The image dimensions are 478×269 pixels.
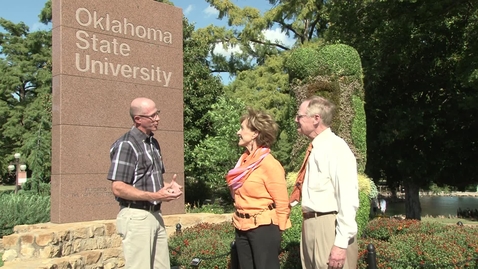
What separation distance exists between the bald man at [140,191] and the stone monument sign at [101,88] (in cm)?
493

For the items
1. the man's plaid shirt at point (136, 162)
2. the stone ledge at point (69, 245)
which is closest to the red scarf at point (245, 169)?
the man's plaid shirt at point (136, 162)

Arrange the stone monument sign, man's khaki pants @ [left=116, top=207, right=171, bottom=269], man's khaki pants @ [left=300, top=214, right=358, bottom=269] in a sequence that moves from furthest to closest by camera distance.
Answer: the stone monument sign → man's khaki pants @ [left=116, top=207, right=171, bottom=269] → man's khaki pants @ [left=300, top=214, right=358, bottom=269]

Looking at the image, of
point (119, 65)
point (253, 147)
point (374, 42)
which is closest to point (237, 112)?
point (374, 42)

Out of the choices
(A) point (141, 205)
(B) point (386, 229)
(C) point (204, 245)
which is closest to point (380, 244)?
(B) point (386, 229)

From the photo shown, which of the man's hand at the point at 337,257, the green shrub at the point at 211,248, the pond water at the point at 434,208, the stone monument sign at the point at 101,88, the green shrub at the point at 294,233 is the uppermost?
the stone monument sign at the point at 101,88

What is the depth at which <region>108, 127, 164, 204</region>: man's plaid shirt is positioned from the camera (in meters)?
3.61

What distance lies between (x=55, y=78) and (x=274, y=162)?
607 centimetres

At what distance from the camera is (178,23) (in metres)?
10.2

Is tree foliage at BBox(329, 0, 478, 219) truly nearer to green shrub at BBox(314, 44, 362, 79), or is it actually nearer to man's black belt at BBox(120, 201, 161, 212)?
green shrub at BBox(314, 44, 362, 79)

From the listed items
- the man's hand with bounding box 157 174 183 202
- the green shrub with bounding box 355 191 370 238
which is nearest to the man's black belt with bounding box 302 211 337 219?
the man's hand with bounding box 157 174 183 202

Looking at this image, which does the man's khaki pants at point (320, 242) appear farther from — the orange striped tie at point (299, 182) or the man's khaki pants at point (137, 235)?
the man's khaki pants at point (137, 235)

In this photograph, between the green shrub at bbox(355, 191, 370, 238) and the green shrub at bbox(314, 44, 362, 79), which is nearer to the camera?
the green shrub at bbox(355, 191, 370, 238)

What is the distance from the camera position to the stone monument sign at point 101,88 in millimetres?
8359

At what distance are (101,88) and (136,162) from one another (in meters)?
5.60
